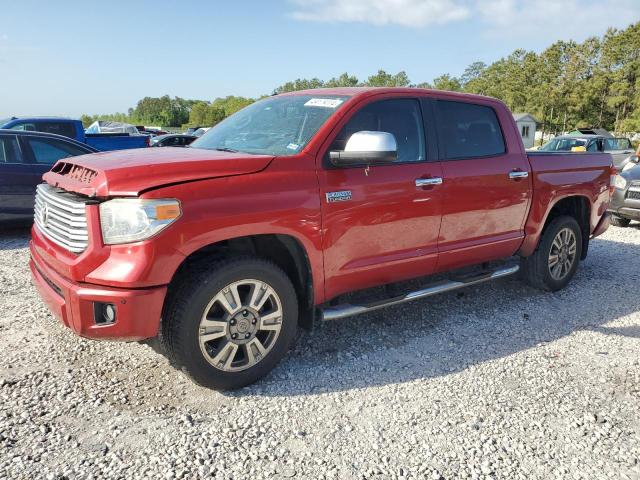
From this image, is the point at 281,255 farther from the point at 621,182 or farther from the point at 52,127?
the point at 52,127

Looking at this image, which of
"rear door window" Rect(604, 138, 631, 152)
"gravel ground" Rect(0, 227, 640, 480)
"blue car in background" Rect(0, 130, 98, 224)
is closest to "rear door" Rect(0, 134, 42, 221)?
"blue car in background" Rect(0, 130, 98, 224)

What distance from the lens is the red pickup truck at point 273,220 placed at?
9.11ft

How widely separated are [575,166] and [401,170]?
248cm

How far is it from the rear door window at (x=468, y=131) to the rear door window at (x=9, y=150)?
241 inches

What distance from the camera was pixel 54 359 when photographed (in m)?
3.51

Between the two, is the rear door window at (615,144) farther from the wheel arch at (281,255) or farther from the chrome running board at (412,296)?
the wheel arch at (281,255)

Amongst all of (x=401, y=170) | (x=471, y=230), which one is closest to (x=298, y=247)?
(x=401, y=170)

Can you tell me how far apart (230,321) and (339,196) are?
3.49 feet

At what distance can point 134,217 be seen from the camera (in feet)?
8.96

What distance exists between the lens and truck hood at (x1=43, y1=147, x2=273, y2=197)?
2764 mm

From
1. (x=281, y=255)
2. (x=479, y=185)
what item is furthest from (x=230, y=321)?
(x=479, y=185)

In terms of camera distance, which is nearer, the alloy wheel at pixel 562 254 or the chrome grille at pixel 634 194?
the alloy wheel at pixel 562 254

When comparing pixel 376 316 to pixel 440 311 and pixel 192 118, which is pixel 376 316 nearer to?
pixel 440 311

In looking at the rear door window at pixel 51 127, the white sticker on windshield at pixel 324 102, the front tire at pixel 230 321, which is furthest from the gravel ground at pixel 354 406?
the rear door window at pixel 51 127
